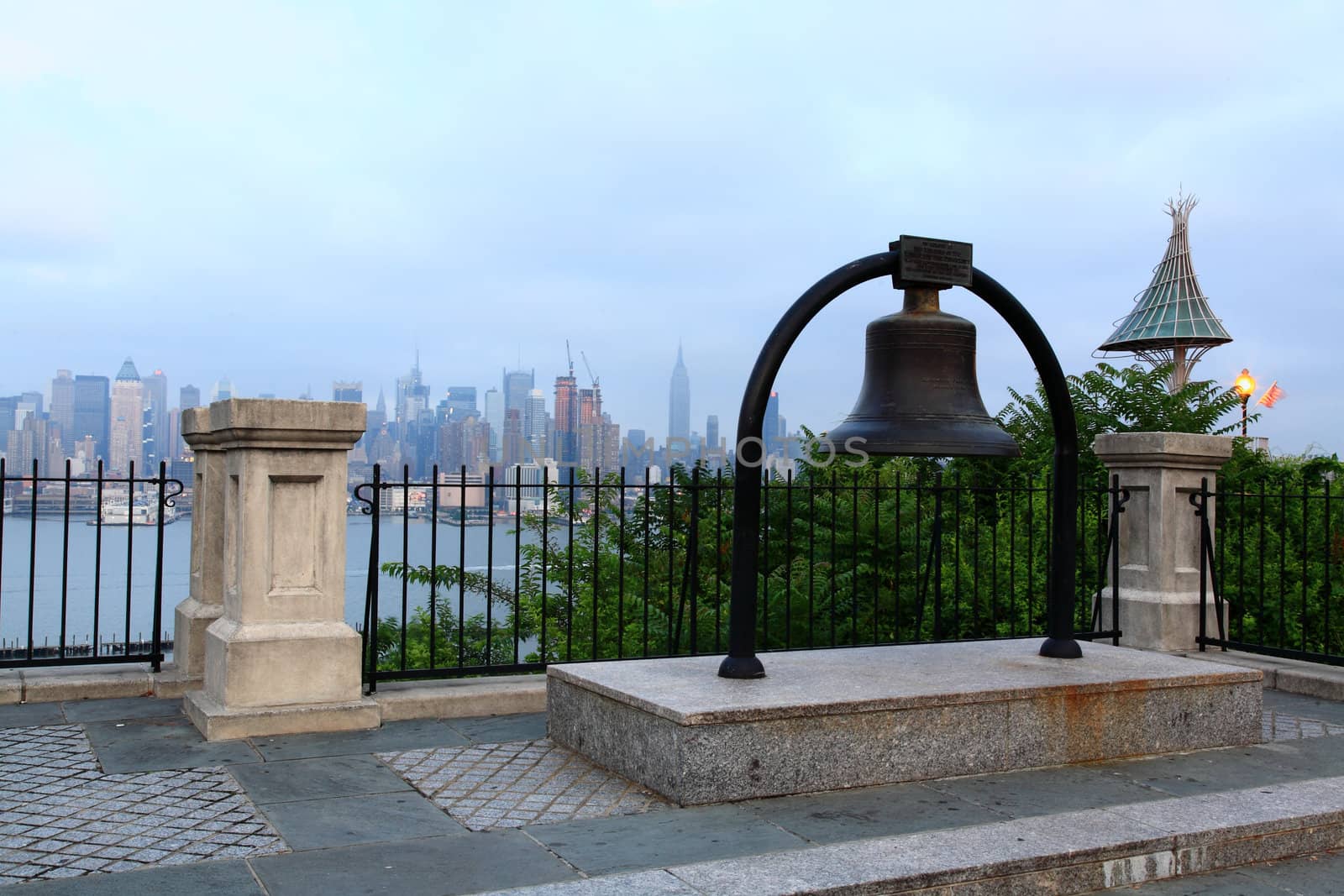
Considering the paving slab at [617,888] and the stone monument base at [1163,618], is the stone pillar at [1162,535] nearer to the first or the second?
the stone monument base at [1163,618]

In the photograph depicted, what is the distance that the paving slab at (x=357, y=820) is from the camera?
436cm

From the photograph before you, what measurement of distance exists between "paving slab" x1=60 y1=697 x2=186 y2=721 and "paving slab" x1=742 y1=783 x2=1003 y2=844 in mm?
3898

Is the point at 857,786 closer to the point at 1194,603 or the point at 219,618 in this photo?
the point at 219,618

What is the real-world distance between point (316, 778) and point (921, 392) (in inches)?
140

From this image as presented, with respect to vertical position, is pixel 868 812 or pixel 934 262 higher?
pixel 934 262

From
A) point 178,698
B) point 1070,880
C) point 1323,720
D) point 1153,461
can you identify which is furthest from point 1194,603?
point 178,698

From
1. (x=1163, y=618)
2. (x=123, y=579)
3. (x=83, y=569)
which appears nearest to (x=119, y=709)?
(x=1163, y=618)

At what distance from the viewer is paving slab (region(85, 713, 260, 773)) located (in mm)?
5504

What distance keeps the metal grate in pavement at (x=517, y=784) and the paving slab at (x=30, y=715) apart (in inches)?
84.6

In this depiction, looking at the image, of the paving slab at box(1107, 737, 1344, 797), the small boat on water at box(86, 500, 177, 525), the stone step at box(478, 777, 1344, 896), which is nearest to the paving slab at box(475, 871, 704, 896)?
the stone step at box(478, 777, 1344, 896)

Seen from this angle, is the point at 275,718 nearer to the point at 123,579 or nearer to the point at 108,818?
Answer: the point at 108,818

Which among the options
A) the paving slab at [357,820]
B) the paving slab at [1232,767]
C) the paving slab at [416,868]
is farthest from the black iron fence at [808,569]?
the paving slab at [416,868]

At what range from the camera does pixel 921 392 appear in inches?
227

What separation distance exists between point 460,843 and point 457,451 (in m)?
14.6
